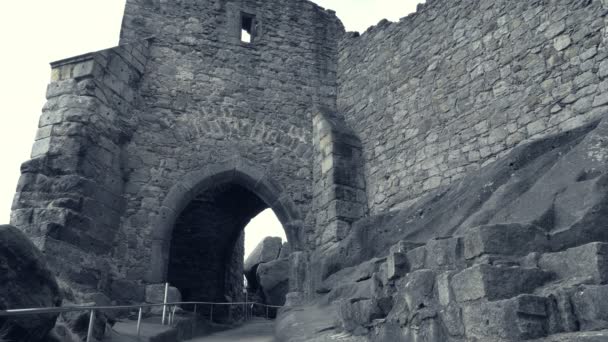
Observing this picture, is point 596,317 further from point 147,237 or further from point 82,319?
point 147,237

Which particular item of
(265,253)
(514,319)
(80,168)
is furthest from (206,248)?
(514,319)

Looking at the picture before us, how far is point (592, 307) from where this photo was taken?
9.17 feet

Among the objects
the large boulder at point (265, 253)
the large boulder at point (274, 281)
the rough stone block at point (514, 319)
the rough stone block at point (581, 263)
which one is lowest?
the rough stone block at point (514, 319)

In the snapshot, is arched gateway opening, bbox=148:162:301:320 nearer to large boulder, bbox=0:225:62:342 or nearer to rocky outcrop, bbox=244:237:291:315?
rocky outcrop, bbox=244:237:291:315

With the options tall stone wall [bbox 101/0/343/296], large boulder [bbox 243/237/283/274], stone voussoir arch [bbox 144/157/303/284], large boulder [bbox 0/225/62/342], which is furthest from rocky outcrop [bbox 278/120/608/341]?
large boulder [bbox 243/237/283/274]

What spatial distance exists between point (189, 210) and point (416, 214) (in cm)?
560

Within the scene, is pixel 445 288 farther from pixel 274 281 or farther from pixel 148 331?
pixel 274 281

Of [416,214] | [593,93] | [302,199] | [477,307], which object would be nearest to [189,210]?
[302,199]

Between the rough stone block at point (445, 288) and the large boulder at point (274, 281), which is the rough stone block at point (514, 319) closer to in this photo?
the rough stone block at point (445, 288)

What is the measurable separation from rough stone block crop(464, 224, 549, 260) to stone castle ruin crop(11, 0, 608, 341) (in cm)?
1

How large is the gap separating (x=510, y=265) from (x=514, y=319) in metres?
0.53

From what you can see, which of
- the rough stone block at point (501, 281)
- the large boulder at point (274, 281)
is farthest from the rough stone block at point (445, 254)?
the large boulder at point (274, 281)

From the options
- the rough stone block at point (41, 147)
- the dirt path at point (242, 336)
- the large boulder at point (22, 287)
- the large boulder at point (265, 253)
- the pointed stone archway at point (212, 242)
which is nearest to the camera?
the large boulder at point (22, 287)

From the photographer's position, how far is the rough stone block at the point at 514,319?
293 cm
